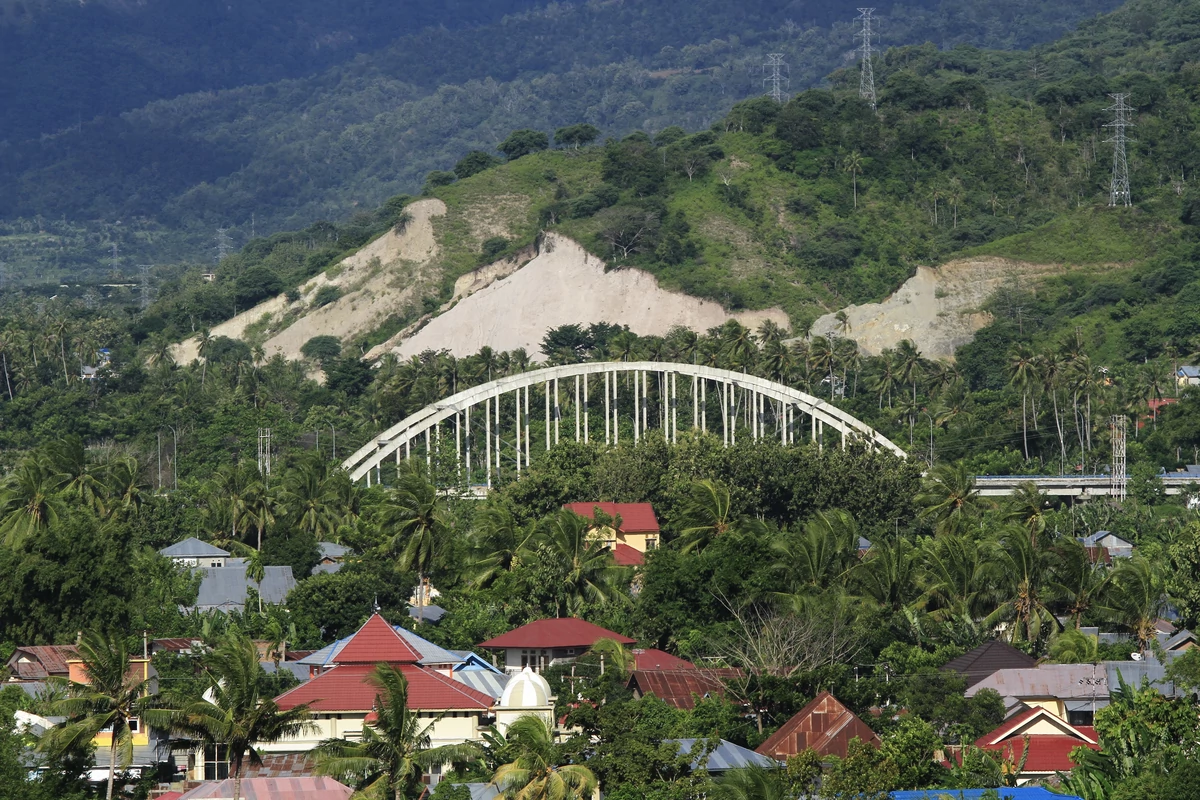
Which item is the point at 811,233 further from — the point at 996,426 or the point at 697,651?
the point at 697,651

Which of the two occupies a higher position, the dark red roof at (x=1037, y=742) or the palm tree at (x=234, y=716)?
the palm tree at (x=234, y=716)

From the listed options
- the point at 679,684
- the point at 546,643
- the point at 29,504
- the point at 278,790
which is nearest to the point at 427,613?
the point at 546,643

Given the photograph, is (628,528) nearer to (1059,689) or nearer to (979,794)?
(1059,689)

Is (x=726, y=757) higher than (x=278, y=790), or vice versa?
(x=278, y=790)

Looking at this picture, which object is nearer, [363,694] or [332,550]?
[363,694]

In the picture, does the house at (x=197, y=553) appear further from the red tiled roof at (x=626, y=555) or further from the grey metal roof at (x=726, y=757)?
the grey metal roof at (x=726, y=757)

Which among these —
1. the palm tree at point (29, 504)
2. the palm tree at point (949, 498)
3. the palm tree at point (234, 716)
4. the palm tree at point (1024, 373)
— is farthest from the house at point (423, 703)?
the palm tree at point (1024, 373)

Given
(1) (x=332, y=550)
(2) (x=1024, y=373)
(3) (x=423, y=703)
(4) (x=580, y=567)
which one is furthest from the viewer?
(2) (x=1024, y=373)
